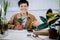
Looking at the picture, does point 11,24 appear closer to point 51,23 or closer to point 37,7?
point 37,7

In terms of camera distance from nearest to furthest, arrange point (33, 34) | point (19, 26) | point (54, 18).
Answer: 1. point (54, 18)
2. point (33, 34)
3. point (19, 26)

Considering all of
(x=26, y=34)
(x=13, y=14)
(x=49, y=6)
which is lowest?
(x=26, y=34)

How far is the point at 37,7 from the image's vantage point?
1701 mm

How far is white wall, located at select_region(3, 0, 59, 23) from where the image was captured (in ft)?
5.50

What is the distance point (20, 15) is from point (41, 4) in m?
0.31

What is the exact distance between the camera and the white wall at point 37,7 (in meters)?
1.68

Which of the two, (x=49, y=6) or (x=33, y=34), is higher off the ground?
(x=49, y=6)

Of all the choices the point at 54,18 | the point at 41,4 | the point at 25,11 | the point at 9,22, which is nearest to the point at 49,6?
the point at 41,4

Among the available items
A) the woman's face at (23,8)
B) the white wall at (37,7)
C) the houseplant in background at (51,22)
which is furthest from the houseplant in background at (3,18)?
the houseplant in background at (51,22)

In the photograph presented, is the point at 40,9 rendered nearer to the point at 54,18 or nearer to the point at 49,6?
the point at 49,6

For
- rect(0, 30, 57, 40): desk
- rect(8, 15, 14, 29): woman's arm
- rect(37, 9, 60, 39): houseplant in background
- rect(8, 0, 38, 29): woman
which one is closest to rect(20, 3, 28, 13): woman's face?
rect(8, 0, 38, 29): woman

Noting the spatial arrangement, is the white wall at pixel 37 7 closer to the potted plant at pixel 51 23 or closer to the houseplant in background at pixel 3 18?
the houseplant in background at pixel 3 18

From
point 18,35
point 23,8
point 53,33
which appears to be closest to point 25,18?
point 23,8

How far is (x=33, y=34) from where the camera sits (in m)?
1.61
